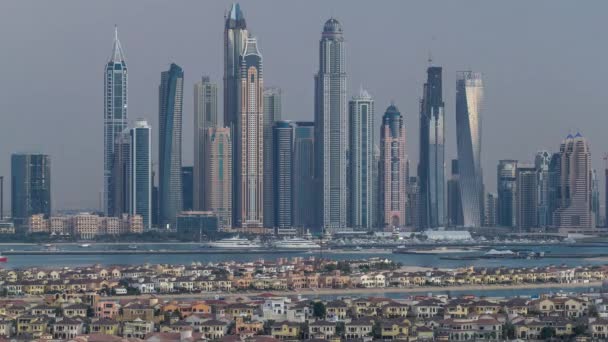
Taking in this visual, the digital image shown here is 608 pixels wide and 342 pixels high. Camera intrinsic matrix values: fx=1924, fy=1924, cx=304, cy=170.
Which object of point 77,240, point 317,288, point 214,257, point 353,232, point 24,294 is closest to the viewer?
point 24,294

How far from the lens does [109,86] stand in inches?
4444

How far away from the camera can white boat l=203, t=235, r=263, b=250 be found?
88500 millimetres

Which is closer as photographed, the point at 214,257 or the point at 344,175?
the point at 214,257

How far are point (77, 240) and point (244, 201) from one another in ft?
43.7

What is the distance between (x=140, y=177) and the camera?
108875 millimetres

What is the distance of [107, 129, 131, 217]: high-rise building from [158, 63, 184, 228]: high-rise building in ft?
6.38

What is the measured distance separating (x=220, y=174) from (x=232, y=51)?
782cm

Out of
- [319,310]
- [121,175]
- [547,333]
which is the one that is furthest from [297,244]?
[547,333]

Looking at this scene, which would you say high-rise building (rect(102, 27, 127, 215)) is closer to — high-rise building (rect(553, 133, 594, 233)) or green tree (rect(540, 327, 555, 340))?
high-rise building (rect(553, 133, 594, 233))

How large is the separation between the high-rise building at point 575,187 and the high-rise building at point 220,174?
69.2 feet

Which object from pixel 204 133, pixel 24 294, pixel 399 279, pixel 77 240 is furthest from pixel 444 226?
pixel 24 294

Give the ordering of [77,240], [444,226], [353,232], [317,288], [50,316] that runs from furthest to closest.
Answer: [444,226], [353,232], [77,240], [317,288], [50,316]

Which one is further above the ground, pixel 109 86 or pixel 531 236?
pixel 109 86

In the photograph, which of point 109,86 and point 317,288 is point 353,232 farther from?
point 317,288
